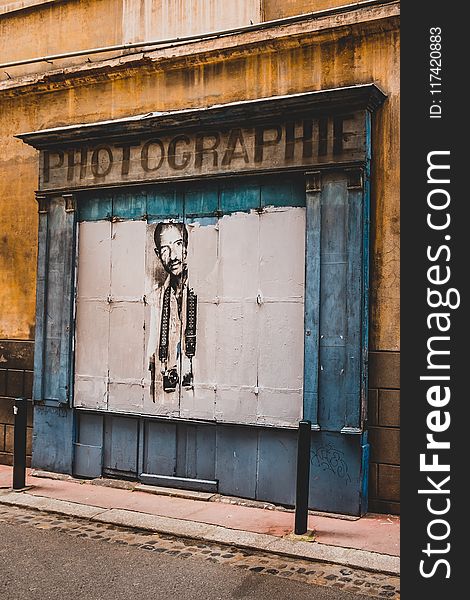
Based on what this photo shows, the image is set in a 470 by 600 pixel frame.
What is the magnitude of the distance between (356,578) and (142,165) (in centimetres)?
529

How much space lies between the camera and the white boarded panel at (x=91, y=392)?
8.89 m

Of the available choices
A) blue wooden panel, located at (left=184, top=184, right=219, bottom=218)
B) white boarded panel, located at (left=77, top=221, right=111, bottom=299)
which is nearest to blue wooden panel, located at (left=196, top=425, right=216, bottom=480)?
white boarded panel, located at (left=77, top=221, right=111, bottom=299)

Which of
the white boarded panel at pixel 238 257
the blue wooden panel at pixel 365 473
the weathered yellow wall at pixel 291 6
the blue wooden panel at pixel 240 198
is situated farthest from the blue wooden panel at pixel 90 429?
the weathered yellow wall at pixel 291 6

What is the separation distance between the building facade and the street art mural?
0.02m

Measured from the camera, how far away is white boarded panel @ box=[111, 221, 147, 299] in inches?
343

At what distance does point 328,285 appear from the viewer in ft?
24.7

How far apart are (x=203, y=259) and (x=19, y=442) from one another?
2973 millimetres

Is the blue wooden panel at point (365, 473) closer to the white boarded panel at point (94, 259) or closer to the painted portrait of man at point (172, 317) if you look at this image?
the painted portrait of man at point (172, 317)

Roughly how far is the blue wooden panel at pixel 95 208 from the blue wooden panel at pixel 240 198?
5.30 feet

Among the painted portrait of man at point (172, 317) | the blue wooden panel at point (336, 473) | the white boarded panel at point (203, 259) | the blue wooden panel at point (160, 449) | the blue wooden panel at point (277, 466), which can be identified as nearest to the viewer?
the blue wooden panel at point (336, 473)

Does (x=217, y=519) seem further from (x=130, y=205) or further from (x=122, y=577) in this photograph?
(x=130, y=205)

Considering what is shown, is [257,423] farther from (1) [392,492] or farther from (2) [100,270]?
(2) [100,270]

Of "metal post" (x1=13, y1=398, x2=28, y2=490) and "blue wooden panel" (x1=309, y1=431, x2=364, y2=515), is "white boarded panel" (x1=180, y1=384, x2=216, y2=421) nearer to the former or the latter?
"blue wooden panel" (x1=309, y1=431, x2=364, y2=515)

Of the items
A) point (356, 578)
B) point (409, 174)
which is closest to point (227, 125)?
point (409, 174)
